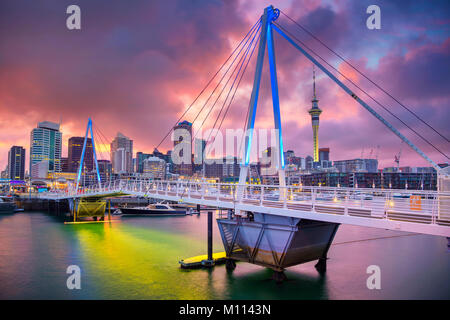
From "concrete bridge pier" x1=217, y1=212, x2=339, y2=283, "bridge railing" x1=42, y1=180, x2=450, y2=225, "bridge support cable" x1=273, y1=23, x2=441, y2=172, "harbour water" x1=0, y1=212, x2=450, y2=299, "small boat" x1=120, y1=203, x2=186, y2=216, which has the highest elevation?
"bridge support cable" x1=273, y1=23, x2=441, y2=172

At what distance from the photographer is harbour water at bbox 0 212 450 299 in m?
21.2

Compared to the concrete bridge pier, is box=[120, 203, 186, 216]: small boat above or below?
below

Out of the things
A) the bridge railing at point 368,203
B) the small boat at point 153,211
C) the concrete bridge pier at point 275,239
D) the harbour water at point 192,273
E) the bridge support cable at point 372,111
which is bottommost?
the small boat at point 153,211

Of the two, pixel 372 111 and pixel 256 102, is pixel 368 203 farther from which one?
pixel 256 102

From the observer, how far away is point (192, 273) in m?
24.9

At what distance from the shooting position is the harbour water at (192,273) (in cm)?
2120

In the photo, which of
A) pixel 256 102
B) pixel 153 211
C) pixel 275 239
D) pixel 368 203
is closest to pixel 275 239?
pixel 275 239

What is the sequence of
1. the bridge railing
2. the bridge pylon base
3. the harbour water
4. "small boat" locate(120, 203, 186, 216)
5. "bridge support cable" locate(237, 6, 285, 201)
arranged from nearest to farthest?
1. the bridge railing
2. the bridge pylon base
3. the harbour water
4. "bridge support cable" locate(237, 6, 285, 201)
5. "small boat" locate(120, 203, 186, 216)

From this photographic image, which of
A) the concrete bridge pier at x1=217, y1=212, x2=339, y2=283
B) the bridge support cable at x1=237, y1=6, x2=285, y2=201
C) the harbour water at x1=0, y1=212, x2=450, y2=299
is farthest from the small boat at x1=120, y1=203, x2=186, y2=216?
the bridge support cable at x1=237, y1=6, x2=285, y2=201

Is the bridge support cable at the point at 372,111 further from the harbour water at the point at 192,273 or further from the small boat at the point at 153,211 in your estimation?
the small boat at the point at 153,211

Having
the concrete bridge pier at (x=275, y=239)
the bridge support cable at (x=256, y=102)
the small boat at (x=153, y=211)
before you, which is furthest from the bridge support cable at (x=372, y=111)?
the small boat at (x=153, y=211)

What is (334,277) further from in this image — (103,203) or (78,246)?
(103,203)

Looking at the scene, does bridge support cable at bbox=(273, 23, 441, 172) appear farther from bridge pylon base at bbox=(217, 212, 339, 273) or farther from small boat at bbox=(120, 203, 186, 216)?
small boat at bbox=(120, 203, 186, 216)

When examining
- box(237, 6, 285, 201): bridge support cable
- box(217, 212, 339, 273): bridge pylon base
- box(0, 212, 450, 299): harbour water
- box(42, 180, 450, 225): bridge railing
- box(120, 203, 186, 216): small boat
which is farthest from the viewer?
box(120, 203, 186, 216): small boat
